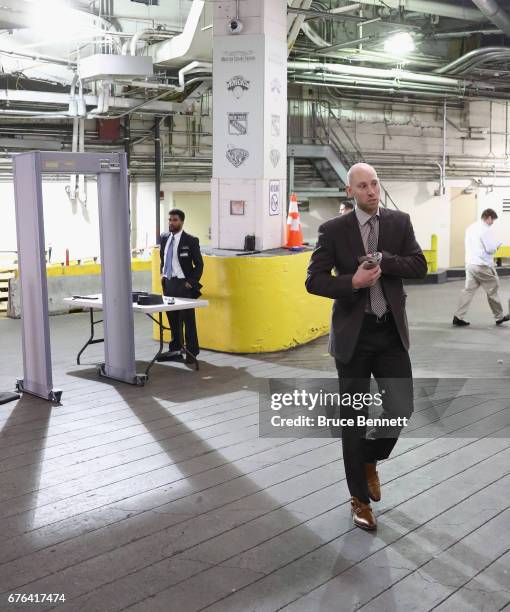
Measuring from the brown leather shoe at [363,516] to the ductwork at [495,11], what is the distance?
9.41 meters

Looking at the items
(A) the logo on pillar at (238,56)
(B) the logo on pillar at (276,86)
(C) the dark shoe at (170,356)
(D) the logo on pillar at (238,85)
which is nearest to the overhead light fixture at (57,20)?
(A) the logo on pillar at (238,56)

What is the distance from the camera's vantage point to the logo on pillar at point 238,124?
29.0ft

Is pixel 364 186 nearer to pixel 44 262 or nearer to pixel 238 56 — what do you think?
pixel 44 262

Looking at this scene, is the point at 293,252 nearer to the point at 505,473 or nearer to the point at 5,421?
the point at 5,421

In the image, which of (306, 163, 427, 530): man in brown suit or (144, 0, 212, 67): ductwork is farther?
(144, 0, 212, 67): ductwork

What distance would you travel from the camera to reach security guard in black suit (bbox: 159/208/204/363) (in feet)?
26.5

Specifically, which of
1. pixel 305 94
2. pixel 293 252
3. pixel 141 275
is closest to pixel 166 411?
pixel 293 252

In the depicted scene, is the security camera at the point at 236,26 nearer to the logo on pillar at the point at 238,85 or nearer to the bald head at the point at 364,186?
the logo on pillar at the point at 238,85

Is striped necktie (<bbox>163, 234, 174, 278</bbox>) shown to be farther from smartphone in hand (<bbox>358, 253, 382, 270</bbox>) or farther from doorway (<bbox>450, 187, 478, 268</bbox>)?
doorway (<bbox>450, 187, 478, 268</bbox>)

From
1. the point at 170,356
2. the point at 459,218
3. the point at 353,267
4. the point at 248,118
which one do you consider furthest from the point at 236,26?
the point at 459,218

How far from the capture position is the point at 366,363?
12.8ft

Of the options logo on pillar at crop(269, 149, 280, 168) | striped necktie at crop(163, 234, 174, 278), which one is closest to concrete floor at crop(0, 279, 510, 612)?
striped necktie at crop(163, 234, 174, 278)

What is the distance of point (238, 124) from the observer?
8.86 m

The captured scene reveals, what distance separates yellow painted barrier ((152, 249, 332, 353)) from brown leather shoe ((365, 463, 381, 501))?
14.4 ft
